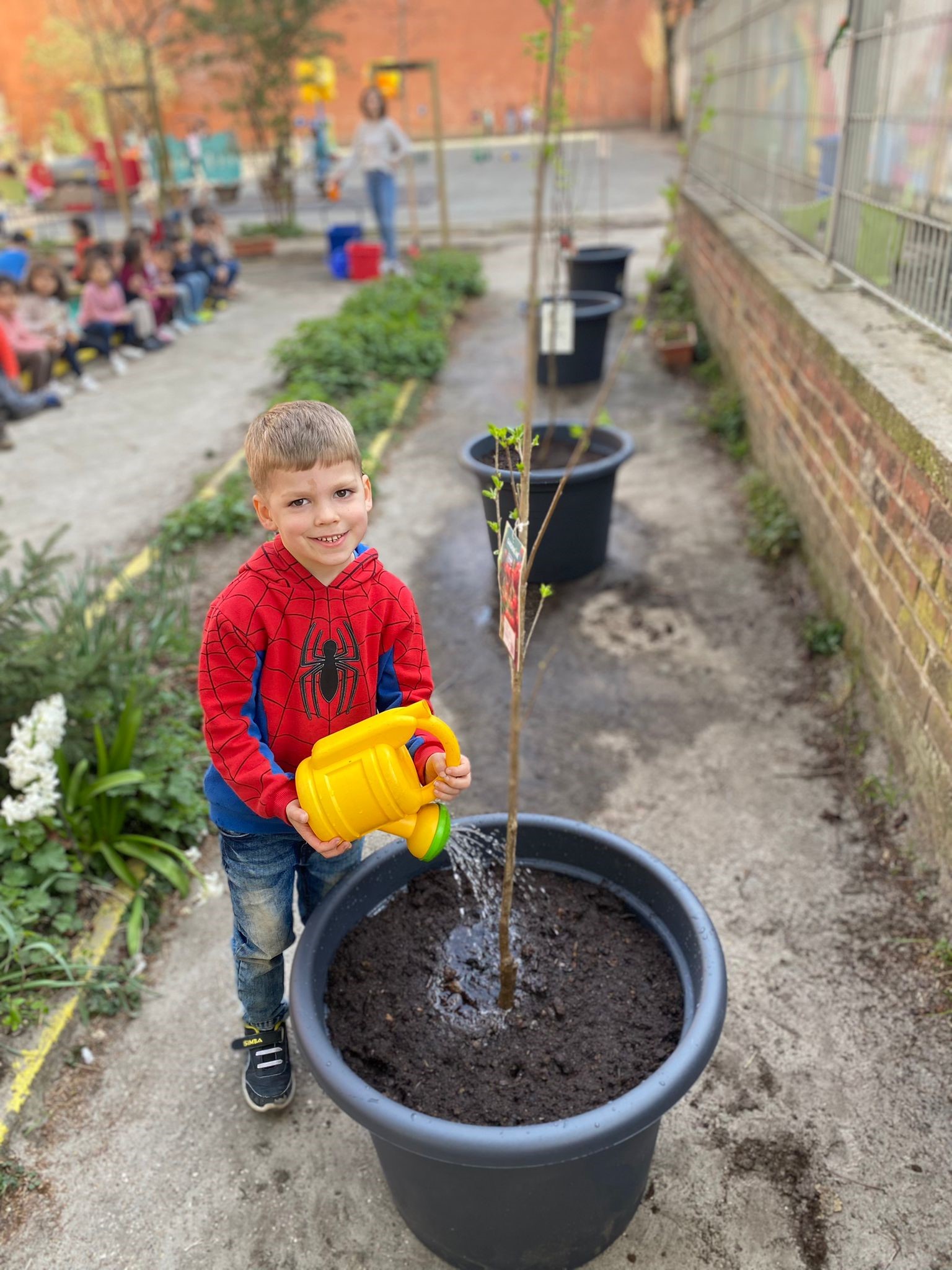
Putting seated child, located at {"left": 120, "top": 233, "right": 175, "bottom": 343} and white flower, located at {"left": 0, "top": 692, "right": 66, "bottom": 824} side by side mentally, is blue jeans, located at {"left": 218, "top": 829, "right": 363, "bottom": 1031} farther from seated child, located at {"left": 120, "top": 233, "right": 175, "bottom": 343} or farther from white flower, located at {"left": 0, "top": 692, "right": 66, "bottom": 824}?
seated child, located at {"left": 120, "top": 233, "right": 175, "bottom": 343}

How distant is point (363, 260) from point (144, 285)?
3104 mm

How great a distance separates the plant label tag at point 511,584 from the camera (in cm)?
159

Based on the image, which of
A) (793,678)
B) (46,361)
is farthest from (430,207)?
(793,678)

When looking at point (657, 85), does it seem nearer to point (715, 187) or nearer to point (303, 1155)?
point (715, 187)

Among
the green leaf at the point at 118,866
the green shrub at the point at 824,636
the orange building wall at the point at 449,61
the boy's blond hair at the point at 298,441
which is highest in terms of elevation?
the orange building wall at the point at 449,61

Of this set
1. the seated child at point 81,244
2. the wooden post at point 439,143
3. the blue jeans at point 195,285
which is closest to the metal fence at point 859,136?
the wooden post at point 439,143

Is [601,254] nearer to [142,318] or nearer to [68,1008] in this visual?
[142,318]

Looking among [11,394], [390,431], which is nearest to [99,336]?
[11,394]

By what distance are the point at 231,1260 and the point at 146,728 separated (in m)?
1.74

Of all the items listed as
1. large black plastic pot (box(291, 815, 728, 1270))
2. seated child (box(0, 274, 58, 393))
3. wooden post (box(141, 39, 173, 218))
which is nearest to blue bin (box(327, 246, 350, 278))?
wooden post (box(141, 39, 173, 218))

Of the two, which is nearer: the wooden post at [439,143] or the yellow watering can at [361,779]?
the yellow watering can at [361,779]

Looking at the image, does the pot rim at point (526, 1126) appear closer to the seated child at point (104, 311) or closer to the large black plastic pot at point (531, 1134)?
the large black plastic pot at point (531, 1134)

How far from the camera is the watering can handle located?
67.1 inches

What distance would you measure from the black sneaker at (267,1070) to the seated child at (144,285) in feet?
28.5
